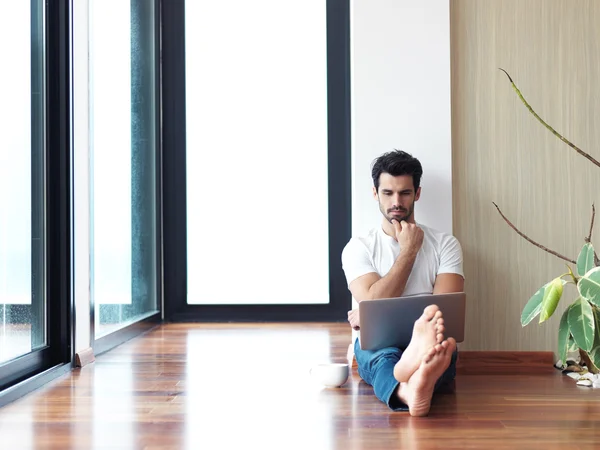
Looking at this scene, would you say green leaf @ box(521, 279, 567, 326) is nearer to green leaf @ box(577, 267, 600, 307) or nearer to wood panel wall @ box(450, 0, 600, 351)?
green leaf @ box(577, 267, 600, 307)

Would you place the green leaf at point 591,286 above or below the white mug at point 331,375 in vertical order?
above

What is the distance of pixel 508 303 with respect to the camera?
3.08 meters

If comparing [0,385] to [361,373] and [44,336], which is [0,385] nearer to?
[44,336]

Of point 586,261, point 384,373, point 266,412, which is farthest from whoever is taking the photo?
point 586,261

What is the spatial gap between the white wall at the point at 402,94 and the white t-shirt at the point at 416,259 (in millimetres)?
219

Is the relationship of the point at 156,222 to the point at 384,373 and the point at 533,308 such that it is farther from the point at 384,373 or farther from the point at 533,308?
the point at 533,308

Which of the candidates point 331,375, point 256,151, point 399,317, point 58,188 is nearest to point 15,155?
point 58,188

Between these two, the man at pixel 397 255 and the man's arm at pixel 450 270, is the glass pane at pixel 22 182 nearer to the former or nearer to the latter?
the man at pixel 397 255

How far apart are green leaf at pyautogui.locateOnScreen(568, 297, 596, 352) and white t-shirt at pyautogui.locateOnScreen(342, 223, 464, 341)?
1.56ft

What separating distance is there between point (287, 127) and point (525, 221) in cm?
231

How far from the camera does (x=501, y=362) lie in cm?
306

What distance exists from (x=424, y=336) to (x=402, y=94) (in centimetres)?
132

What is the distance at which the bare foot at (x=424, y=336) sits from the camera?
2.12 m

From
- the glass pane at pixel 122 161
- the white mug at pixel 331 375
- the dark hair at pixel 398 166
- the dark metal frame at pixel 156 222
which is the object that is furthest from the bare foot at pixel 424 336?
the dark metal frame at pixel 156 222
